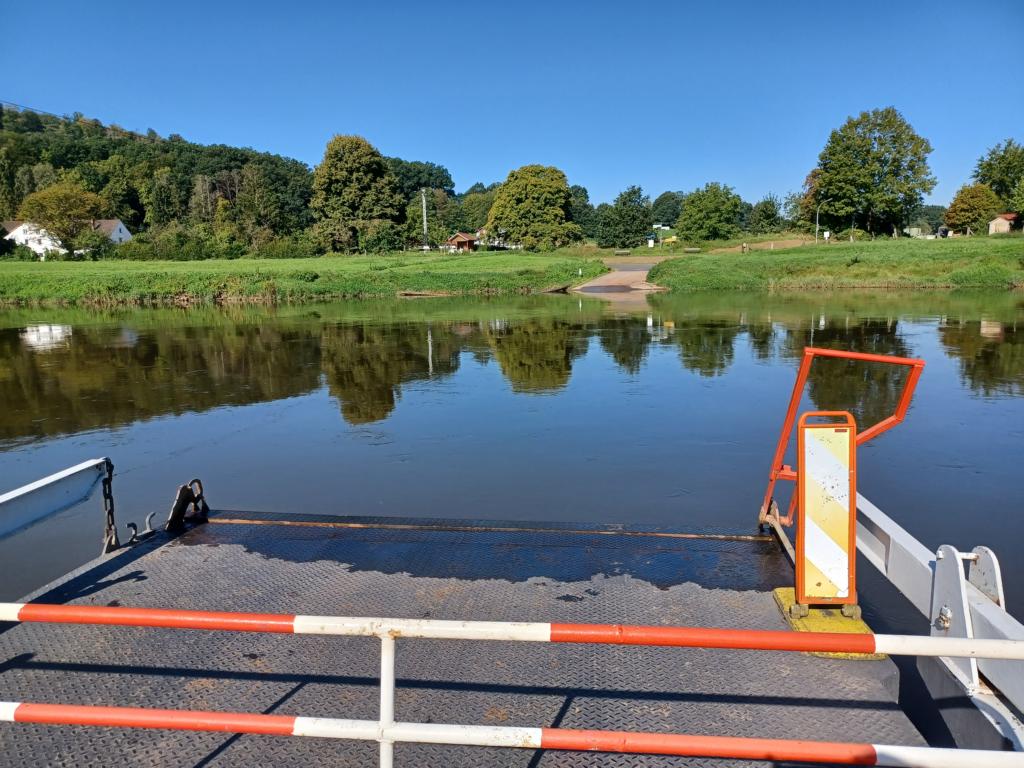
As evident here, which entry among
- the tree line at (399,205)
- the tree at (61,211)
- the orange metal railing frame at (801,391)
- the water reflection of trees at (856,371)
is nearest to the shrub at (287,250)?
the tree line at (399,205)

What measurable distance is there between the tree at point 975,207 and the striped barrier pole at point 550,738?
80.6 meters

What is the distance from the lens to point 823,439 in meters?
3.97

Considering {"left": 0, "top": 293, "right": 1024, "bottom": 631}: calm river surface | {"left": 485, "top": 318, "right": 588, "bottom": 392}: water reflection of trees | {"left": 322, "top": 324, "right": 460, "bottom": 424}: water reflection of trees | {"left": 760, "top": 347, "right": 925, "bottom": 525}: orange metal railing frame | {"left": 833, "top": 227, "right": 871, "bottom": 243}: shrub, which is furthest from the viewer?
{"left": 833, "top": 227, "right": 871, "bottom": 243}: shrub

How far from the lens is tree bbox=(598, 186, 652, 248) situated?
233 feet

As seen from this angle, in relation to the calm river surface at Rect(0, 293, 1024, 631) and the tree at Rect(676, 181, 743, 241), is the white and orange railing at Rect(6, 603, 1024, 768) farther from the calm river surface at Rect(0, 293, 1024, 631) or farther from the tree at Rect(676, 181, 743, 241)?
the tree at Rect(676, 181, 743, 241)

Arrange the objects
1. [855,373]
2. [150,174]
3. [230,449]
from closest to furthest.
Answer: [230,449], [855,373], [150,174]

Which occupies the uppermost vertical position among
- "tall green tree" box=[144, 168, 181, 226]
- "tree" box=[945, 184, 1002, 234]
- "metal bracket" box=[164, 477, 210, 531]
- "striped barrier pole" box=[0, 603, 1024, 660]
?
"tall green tree" box=[144, 168, 181, 226]

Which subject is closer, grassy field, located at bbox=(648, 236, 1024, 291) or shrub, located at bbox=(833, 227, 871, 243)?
grassy field, located at bbox=(648, 236, 1024, 291)

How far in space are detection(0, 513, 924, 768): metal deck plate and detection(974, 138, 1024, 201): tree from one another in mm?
80810

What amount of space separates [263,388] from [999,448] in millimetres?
12431

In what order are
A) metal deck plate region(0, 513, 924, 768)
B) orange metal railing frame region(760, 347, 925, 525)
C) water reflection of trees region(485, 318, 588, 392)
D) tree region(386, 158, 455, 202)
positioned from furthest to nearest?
tree region(386, 158, 455, 202), water reflection of trees region(485, 318, 588, 392), orange metal railing frame region(760, 347, 925, 525), metal deck plate region(0, 513, 924, 768)

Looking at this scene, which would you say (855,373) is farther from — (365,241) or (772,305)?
(365,241)

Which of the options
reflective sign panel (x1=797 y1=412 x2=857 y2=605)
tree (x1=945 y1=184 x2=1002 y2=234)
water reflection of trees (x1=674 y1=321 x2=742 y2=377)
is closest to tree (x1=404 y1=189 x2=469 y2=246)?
water reflection of trees (x1=674 y1=321 x2=742 y2=377)

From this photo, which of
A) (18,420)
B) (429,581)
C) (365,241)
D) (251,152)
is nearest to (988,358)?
(429,581)
